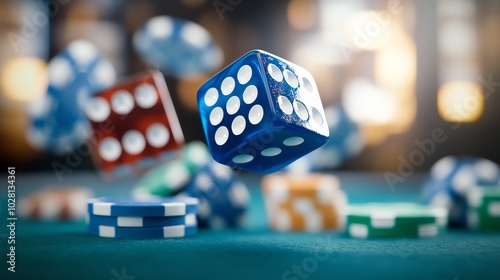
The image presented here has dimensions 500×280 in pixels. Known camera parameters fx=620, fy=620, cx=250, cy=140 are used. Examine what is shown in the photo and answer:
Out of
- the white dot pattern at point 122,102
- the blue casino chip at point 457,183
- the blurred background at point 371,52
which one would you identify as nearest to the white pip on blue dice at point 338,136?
the blue casino chip at point 457,183

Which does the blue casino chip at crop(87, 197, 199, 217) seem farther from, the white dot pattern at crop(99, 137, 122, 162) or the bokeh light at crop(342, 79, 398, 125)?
the bokeh light at crop(342, 79, 398, 125)

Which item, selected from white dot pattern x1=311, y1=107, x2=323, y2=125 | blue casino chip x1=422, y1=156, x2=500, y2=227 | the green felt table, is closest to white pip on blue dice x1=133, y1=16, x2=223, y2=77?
blue casino chip x1=422, y1=156, x2=500, y2=227

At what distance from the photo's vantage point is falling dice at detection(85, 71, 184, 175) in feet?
9.29

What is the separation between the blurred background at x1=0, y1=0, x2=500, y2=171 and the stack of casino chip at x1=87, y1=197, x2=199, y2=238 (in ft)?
16.3

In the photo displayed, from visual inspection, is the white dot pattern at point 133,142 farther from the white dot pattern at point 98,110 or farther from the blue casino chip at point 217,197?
the blue casino chip at point 217,197

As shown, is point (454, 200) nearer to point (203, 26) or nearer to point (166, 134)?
point (166, 134)

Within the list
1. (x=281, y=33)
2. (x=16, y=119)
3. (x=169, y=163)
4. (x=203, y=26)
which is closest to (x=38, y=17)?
(x=16, y=119)

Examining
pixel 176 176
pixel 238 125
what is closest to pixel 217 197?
pixel 176 176

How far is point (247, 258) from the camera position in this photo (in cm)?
179

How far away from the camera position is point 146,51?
4.14 metres

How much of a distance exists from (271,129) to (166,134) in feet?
3.52

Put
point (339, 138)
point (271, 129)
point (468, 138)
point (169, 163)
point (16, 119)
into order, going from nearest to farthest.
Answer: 1. point (271, 129)
2. point (169, 163)
3. point (339, 138)
4. point (16, 119)
5. point (468, 138)

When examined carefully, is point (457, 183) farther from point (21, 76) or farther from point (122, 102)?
point (21, 76)

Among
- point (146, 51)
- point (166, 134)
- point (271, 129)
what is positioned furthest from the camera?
point (146, 51)
